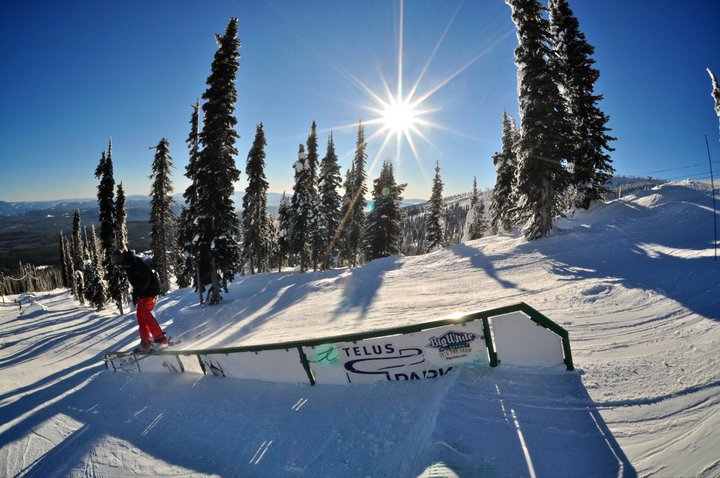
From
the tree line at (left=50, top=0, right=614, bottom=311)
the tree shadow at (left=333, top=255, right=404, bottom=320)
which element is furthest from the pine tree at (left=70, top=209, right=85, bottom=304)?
the tree shadow at (left=333, top=255, right=404, bottom=320)

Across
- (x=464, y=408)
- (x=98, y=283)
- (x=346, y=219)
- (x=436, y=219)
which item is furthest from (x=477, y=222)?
(x=98, y=283)

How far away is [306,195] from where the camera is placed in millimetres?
35969

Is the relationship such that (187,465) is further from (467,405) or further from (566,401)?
(566,401)

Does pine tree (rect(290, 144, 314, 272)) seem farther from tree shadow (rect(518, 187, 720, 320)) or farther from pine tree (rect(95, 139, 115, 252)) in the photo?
tree shadow (rect(518, 187, 720, 320))

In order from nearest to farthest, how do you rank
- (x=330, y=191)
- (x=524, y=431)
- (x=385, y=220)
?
(x=524, y=431) → (x=385, y=220) → (x=330, y=191)

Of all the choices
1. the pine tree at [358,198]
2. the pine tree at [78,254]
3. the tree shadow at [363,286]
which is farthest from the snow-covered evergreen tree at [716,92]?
the pine tree at [78,254]

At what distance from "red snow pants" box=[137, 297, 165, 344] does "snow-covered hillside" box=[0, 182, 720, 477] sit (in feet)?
3.38

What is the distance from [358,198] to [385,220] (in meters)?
6.56

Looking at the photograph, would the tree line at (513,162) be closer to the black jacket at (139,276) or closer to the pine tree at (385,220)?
the black jacket at (139,276)

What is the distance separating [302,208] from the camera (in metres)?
35.9

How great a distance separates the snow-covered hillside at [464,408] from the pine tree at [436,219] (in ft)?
98.1

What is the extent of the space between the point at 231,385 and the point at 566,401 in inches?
227


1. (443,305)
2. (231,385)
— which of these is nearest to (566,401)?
(231,385)

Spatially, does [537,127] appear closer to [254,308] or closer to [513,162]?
[513,162]
